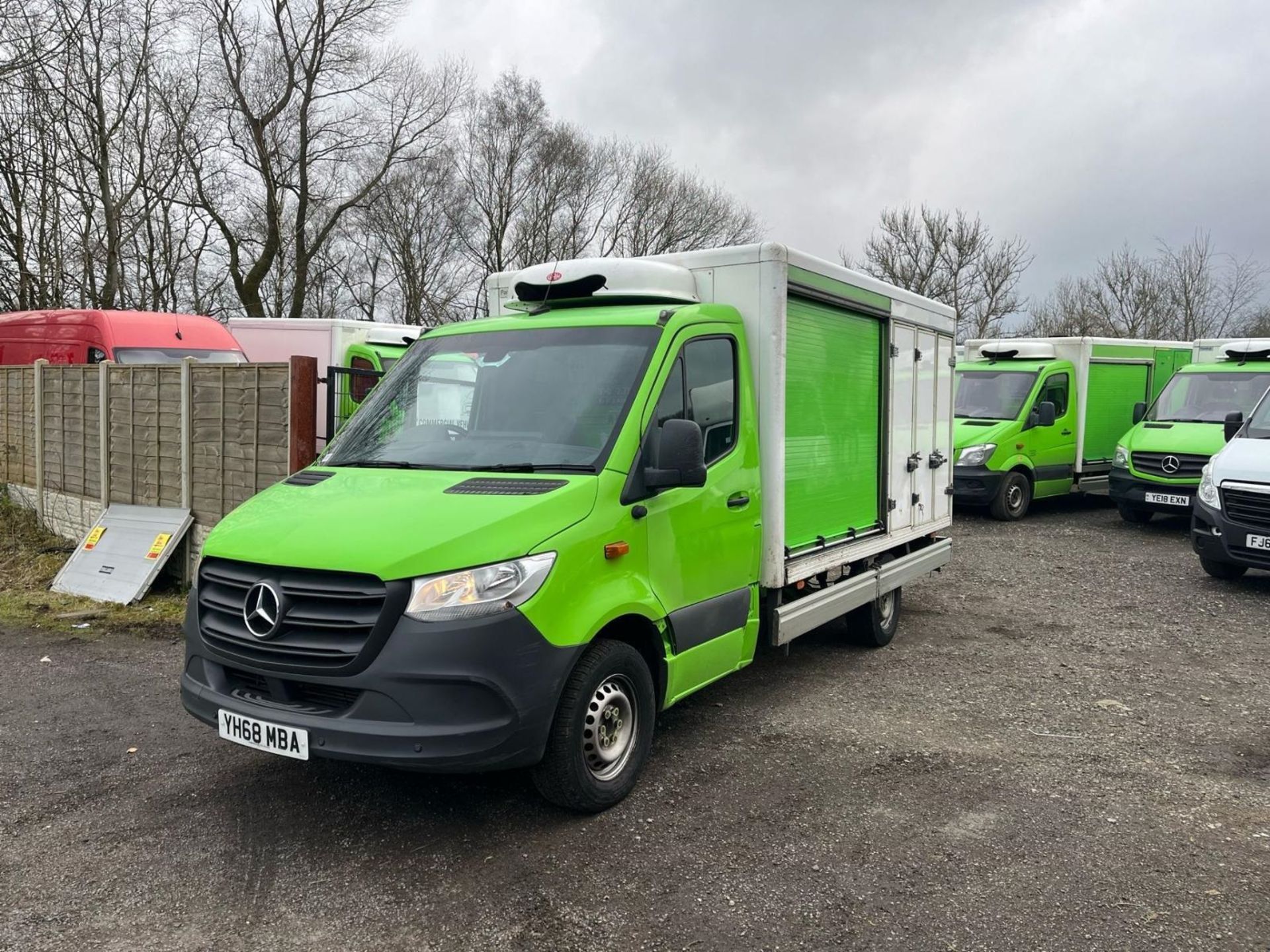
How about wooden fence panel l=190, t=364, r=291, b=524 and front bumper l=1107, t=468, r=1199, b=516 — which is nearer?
wooden fence panel l=190, t=364, r=291, b=524

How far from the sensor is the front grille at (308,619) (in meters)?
3.61

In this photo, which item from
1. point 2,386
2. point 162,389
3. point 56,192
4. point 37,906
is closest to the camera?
point 37,906

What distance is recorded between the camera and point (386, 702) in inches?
140

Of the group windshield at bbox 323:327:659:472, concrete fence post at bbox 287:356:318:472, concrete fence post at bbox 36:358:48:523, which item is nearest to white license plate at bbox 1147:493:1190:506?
windshield at bbox 323:327:659:472

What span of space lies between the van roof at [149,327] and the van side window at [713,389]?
10.5 meters

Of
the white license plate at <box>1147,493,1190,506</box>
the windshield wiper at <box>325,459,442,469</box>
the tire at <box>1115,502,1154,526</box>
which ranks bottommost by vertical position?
the tire at <box>1115,502,1154,526</box>

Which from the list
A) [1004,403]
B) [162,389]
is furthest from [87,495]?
[1004,403]

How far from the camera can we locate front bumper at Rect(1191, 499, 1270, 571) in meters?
8.70

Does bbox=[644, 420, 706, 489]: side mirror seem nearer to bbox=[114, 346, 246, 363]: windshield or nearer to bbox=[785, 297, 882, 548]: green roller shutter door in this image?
bbox=[785, 297, 882, 548]: green roller shutter door

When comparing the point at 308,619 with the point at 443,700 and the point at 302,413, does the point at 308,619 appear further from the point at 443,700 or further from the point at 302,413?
the point at 302,413

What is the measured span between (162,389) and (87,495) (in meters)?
1.99

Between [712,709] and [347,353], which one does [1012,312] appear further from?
[712,709]

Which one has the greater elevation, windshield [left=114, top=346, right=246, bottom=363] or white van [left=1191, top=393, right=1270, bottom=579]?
windshield [left=114, top=346, right=246, bottom=363]

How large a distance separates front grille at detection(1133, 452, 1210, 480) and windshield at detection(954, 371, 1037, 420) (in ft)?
6.01
